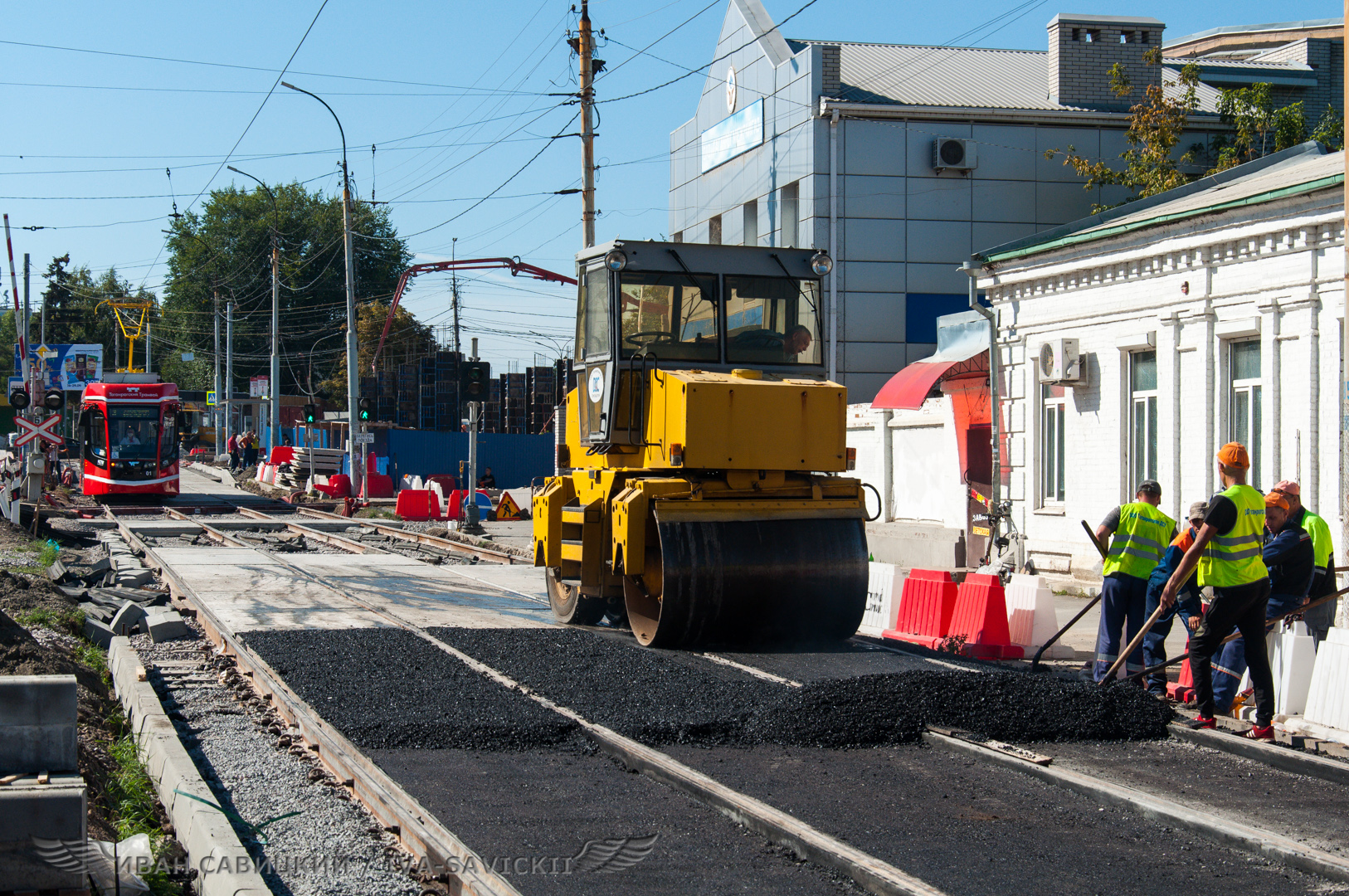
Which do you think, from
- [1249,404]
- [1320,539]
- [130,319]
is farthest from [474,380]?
[130,319]

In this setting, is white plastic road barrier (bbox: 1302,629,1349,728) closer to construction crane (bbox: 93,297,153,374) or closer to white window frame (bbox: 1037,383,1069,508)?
white window frame (bbox: 1037,383,1069,508)

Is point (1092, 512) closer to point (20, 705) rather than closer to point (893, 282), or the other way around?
point (893, 282)

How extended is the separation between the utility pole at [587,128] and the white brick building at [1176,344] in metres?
7.95

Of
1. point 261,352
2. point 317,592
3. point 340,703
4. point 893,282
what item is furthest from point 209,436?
point 340,703

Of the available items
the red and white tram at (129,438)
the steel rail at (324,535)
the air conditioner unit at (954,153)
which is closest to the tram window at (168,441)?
the red and white tram at (129,438)

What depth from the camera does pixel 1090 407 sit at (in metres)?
17.4

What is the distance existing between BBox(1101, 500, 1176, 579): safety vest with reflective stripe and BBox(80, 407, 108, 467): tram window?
31518 millimetres

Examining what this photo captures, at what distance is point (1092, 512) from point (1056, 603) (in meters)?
1.62

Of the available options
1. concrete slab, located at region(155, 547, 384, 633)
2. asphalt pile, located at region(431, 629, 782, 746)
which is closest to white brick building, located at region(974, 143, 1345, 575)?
asphalt pile, located at region(431, 629, 782, 746)

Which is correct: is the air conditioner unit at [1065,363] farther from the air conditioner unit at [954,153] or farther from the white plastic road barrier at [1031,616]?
the air conditioner unit at [954,153]

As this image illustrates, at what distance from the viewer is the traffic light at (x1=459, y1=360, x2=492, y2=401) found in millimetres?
24938

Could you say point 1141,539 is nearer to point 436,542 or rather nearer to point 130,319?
point 436,542

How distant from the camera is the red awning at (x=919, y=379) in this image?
64.1ft

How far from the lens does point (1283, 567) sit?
30.1 ft
